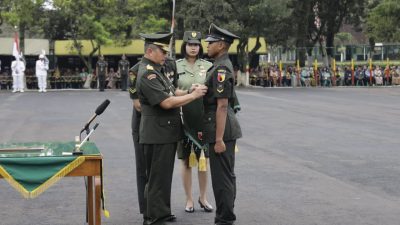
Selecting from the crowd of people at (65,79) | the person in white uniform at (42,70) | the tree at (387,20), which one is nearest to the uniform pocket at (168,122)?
the person in white uniform at (42,70)

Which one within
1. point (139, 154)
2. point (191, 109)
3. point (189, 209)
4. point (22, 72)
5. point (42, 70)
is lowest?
point (189, 209)

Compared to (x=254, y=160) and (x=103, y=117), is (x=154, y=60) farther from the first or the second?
(x=103, y=117)

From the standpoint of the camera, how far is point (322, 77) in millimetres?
41312

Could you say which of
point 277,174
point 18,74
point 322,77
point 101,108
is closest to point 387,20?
point 322,77

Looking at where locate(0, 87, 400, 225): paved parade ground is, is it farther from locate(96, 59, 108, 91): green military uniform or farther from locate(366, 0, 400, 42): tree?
locate(366, 0, 400, 42): tree

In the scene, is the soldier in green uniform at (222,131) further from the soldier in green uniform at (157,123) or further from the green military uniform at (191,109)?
the soldier in green uniform at (157,123)

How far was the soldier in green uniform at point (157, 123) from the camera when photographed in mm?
6246

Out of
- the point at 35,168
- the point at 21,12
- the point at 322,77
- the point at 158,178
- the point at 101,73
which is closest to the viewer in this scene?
the point at 35,168

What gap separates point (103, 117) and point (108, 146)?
6053mm

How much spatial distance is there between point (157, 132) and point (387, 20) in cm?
4233

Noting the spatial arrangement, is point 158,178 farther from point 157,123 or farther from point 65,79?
point 65,79

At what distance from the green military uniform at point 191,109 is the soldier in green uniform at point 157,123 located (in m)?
0.20

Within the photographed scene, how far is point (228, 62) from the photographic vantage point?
6.50 meters

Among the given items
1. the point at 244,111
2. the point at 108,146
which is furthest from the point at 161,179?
the point at 244,111
